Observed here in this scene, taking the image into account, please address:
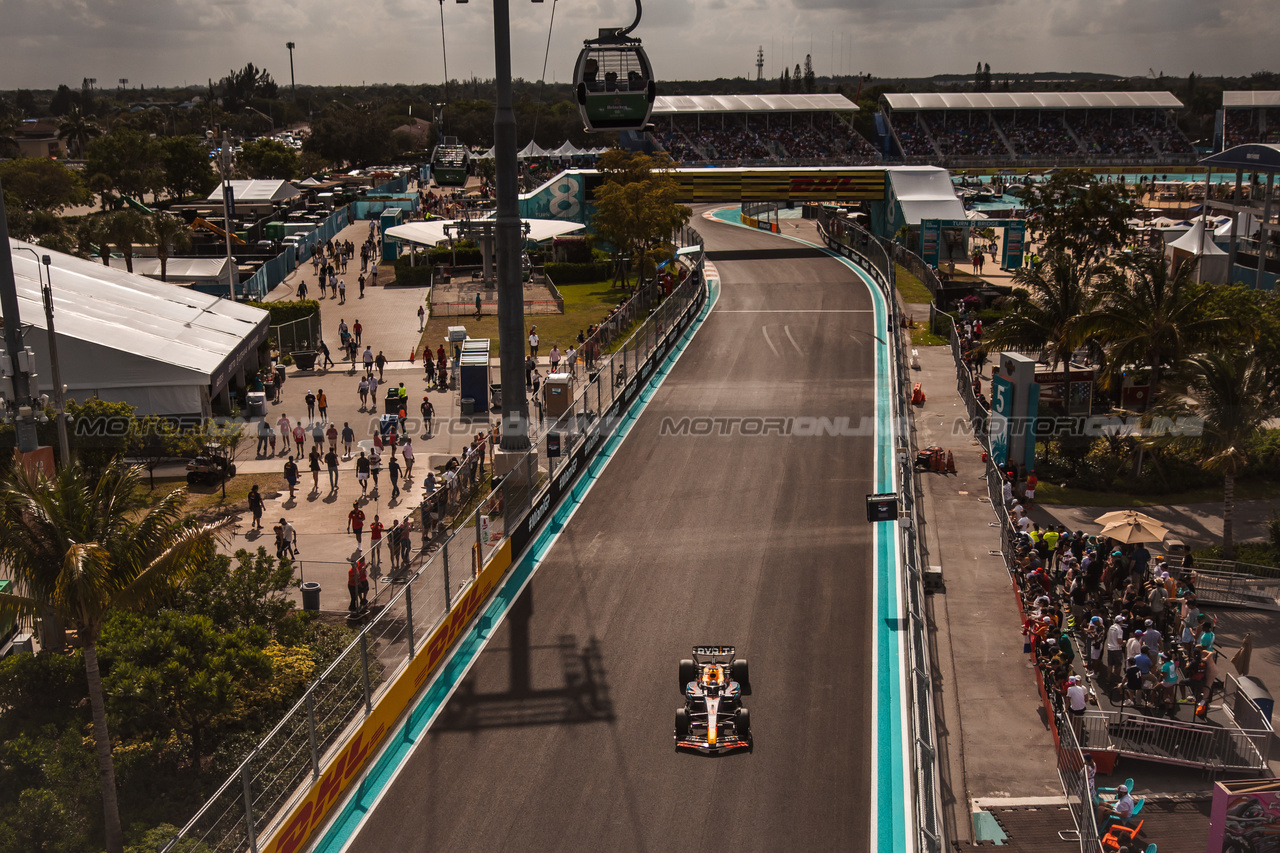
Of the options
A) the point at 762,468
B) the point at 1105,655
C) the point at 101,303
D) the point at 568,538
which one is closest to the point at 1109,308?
the point at 762,468

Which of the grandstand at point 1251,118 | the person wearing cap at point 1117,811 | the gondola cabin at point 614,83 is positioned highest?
the grandstand at point 1251,118

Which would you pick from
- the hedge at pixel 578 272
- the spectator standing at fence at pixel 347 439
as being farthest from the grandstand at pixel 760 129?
the spectator standing at fence at pixel 347 439

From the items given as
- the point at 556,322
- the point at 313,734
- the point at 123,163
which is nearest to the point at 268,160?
the point at 123,163

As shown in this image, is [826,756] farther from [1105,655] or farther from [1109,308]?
[1109,308]

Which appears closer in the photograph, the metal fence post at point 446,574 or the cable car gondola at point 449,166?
the metal fence post at point 446,574

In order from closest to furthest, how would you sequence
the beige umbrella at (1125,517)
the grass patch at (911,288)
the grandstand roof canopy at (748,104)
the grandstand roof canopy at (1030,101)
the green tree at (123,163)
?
the beige umbrella at (1125,517) → the grass patch at (911,288) → the green tree at (123,163) → the grandstand roof canopy at (748,104) → the grandstand roof canopy at (1030,101)

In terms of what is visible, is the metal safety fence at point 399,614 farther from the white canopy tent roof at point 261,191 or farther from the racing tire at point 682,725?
the white canopy tent roof at point 261,191
